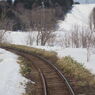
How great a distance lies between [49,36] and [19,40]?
10325 mm

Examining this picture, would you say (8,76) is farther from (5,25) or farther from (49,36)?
(5,25)

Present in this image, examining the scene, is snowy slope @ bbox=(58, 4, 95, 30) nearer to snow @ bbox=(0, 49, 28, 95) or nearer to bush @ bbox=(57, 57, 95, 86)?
bush @ bbox=(57, 57, 95, 86)

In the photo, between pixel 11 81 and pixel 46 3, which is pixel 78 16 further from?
pixel 11 81

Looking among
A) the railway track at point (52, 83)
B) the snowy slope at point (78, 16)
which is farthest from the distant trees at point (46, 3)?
the railway track at point (52, 83)

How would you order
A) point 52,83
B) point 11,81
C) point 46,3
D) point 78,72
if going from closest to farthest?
1. point 11,81
2. point 52,83
3. point 78,72
4. point 46,3

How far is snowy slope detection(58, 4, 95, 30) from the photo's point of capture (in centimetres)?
9069

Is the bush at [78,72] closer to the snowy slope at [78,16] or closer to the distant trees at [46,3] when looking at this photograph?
the snowy slope at [78,16]

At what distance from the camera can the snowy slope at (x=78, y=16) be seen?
90688 millimetres

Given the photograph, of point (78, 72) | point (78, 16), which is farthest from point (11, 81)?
point (78, 16)

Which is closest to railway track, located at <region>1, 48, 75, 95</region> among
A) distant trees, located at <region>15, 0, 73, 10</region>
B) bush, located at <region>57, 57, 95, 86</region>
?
bush, located at <region>57, 57, 95, 86</region>

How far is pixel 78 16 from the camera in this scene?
330ft

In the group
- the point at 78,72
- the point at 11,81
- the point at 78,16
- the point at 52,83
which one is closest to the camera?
the point at 11,81

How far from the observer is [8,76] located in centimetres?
1750

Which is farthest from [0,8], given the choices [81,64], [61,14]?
[81,64]
